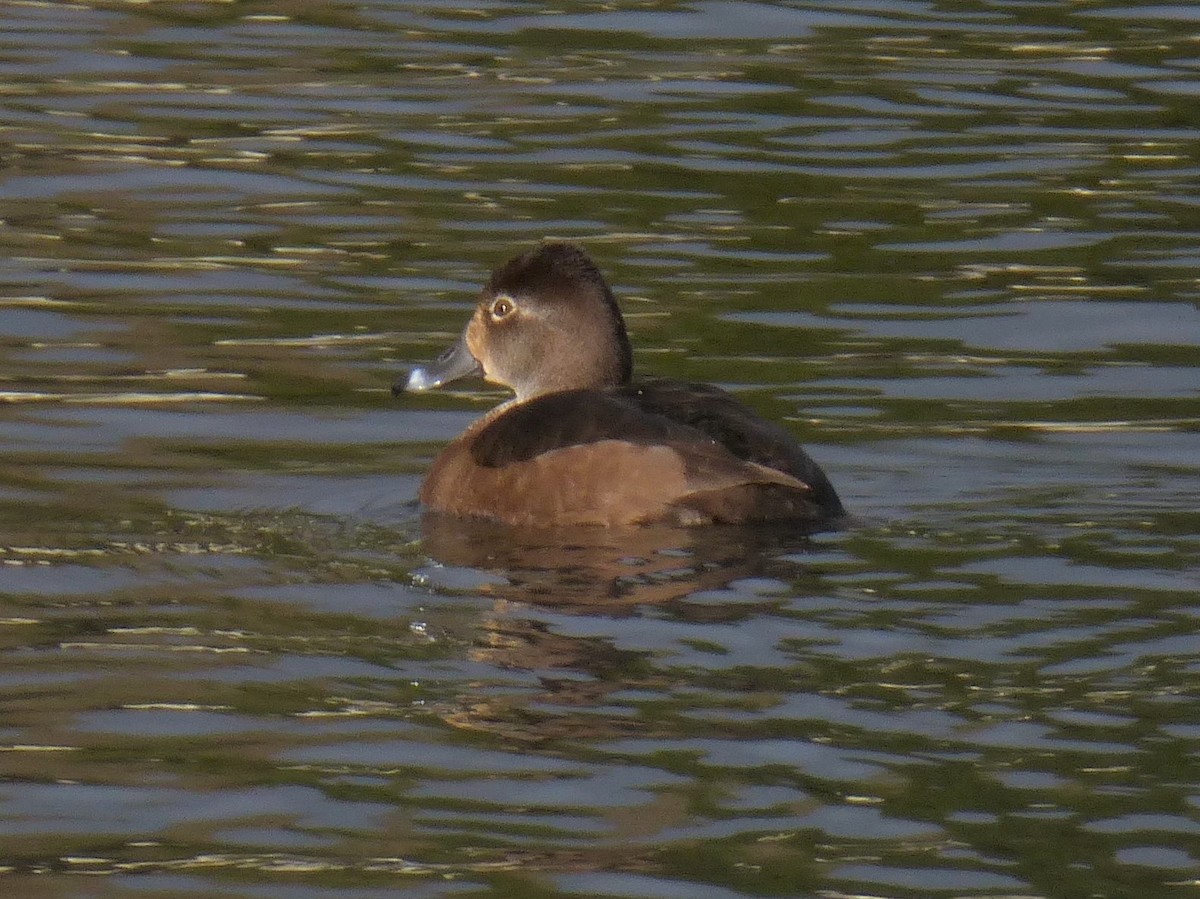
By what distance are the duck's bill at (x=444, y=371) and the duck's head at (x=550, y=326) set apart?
0.04m

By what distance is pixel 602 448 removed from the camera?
8328 millimetres

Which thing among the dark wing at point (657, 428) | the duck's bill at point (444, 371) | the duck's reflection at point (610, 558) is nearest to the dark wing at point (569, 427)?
the dark wing at point (657, 428)

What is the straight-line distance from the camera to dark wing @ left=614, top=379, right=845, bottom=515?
816 cm

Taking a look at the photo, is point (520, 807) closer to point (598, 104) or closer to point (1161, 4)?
point (598, 104)

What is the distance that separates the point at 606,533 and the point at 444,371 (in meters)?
1.84

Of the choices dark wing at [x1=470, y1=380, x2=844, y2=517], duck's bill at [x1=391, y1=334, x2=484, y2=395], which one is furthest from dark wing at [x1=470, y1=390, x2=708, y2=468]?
duck's bill at [x1=391, y1=334, x2=484, y2=395]

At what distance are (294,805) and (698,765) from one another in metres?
0.85

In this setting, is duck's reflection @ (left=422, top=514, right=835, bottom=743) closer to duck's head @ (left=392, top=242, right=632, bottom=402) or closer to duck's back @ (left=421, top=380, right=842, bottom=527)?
duck's back @ (left=421, top=380, right=842, bottom=527)

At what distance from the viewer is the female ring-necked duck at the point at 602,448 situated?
814 cm

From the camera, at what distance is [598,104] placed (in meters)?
14.8

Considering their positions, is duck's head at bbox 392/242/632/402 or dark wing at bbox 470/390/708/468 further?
duck's head at bbox 392/242/632/402

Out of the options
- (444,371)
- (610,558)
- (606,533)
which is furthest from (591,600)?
(444,371)

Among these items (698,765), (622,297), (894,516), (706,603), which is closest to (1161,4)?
(622,297)

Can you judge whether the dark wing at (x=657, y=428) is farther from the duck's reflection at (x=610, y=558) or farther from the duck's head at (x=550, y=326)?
the duck's head at (x=550, y=326)
